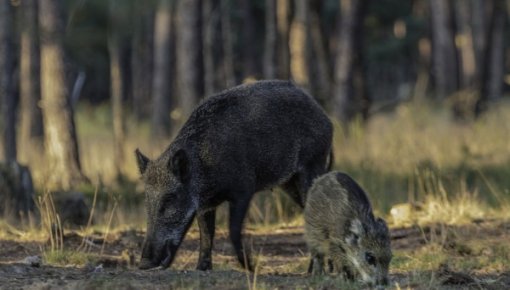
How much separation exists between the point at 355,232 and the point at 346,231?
0.56 ft

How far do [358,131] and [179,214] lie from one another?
8034 mm

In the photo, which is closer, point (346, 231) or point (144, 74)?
point (346, 231)

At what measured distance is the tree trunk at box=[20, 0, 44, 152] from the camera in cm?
1747

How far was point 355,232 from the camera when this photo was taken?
5922mm

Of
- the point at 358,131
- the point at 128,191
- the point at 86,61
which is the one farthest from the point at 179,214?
the point at 86,61

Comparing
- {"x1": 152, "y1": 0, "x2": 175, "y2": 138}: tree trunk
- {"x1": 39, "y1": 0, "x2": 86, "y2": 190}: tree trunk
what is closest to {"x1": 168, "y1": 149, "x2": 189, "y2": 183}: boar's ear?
{"x1": 39, "y1": 0, "x2": 86, "y2": 190}: tree trunk

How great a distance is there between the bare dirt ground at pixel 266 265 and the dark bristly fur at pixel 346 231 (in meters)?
0.15

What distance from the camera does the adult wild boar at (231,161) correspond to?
6.70 metres

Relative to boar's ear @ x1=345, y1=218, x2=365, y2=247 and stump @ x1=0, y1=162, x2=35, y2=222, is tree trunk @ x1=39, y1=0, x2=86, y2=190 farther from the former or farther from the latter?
boar's ear @ x1=345, y1=218, x2=365, y2=247

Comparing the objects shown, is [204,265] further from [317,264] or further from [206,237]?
[317,264]

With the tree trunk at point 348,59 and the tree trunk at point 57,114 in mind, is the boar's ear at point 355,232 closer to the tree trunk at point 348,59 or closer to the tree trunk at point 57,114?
the tree trunk at point 57,114

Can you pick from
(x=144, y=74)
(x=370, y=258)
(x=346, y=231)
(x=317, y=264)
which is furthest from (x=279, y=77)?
(x=144, y=74)

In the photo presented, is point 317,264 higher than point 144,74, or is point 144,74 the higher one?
point 144,74

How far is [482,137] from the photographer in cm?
1515
